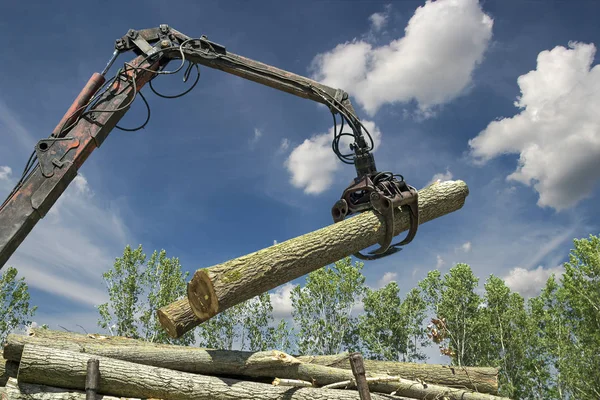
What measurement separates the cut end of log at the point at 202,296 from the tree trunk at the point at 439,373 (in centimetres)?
175

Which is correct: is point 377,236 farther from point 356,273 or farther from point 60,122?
point 356,273

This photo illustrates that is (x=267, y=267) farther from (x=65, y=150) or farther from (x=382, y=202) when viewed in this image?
(x=65, y=150)

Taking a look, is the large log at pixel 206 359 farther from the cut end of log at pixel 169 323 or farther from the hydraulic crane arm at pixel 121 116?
the hydraulic crane arm at pixel 121 116

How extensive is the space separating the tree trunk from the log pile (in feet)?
0.04

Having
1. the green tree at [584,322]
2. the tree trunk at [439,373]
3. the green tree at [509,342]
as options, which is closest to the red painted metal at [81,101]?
the tree trunk at [439,373]

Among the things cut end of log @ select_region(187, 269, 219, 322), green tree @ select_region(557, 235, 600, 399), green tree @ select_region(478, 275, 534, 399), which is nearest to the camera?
cut end of log @ select_region(187, 269, 219, 322)

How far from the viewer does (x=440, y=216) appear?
6238mm

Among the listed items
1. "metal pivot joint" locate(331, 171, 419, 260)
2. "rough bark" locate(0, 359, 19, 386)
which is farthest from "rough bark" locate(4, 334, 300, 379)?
"metal pivot joint" locate(331, 171, 419, 260)

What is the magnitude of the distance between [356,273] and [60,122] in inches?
Answer: 854

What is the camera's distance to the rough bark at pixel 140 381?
4484 millimetres

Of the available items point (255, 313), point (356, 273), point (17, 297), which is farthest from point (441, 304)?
point (17, 297)

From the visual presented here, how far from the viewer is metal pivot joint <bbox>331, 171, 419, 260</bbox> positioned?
5.35 m

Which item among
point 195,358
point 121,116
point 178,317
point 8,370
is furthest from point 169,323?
point 121,116

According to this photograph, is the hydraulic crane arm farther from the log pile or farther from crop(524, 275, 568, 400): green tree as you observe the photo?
crop(524, 275, 568, 400): green tree
